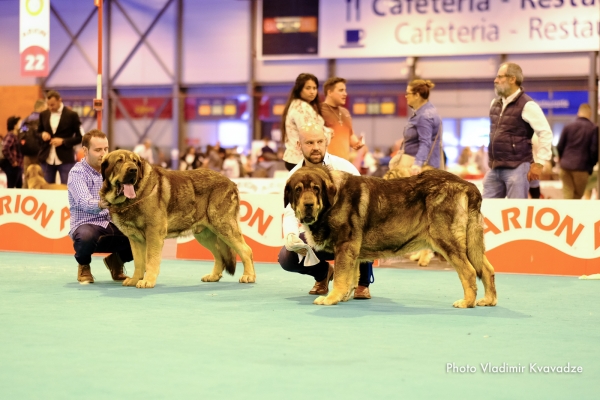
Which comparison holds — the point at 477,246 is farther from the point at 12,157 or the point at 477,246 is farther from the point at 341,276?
the point at 12,157

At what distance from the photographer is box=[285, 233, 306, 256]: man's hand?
6.61 metres

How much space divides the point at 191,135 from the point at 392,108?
7.00m

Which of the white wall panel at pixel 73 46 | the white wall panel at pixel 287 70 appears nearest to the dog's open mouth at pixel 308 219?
the white wall panel at pixel 287 70

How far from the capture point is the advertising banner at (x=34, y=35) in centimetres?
1235

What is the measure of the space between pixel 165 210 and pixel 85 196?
2.58ft

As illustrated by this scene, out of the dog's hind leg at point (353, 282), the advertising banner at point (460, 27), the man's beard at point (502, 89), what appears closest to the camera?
the dog's hind leg at point (353, 282)

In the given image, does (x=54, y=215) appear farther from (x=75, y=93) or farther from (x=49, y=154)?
(x=75, y=93)

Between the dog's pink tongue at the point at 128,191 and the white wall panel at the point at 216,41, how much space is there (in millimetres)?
21565

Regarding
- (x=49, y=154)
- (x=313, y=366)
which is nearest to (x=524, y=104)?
(x=313, y=366)

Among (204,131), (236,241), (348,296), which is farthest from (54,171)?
(204,131)

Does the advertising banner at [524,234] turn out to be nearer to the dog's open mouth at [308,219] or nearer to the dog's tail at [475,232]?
the dog's tail at [475,232]

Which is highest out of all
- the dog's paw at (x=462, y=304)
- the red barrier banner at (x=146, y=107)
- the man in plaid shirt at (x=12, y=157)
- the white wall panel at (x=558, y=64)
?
the white wall panel at (x=558, y=64)

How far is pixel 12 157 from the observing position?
14141 millimetres

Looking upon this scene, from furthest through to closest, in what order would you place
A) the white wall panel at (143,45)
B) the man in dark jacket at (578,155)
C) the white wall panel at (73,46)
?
the white wall panel at (73,46) → the white wall panel at (143,45) → the man in dark jacket at (578,155)
